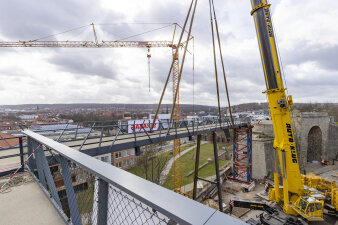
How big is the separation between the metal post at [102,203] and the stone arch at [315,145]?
113 feet

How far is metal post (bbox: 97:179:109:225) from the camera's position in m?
1.38

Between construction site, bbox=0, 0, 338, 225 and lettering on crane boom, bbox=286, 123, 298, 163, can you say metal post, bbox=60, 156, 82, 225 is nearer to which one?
construction site, bbox=0, 0, 338, 225

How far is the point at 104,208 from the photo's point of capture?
150 centimetres

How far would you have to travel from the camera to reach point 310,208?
8438mm

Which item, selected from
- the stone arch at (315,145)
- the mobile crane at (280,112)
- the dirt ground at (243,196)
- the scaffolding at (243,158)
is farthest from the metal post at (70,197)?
the stone arch at (315,145)

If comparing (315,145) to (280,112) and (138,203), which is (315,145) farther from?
(138,203)

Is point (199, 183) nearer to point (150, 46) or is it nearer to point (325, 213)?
point (325, 213)

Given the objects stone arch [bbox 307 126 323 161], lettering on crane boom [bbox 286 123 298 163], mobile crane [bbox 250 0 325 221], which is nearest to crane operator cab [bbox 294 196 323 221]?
mobile crane [bbox 250 0 325 221]

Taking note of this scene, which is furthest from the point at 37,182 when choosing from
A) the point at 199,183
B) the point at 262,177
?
the point at 262,177

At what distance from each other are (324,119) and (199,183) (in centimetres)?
2326

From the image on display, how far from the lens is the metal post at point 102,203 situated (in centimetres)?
138

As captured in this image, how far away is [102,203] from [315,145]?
1377 inches

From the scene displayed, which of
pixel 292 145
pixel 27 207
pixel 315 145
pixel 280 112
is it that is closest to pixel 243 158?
pixel 292 145

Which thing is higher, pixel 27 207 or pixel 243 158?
pixel 27 207
